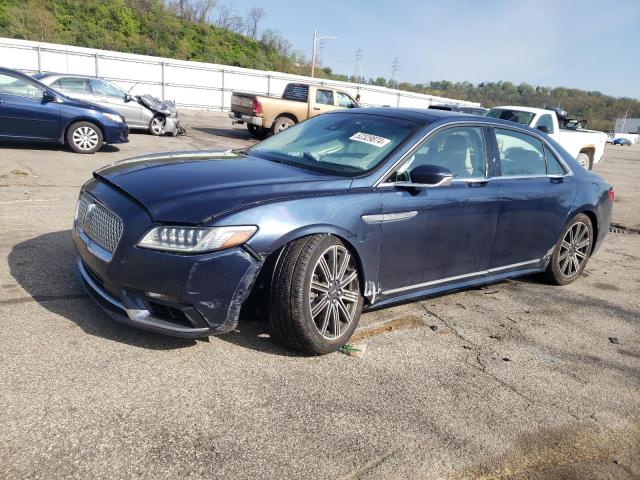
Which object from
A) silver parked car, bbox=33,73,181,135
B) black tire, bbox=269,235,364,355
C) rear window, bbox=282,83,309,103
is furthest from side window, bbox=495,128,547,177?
rear window, bbox=282,83,309,103

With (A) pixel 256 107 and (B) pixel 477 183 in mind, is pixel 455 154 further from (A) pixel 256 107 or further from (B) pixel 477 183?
(A) pixel 256 107

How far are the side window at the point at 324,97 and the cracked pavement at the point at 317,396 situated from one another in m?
14.0

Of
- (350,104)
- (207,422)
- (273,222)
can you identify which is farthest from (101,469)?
(350,104)

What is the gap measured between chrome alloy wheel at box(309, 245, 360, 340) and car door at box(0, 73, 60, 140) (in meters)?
8.86

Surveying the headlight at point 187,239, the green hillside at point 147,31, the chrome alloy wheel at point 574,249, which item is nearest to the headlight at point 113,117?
the headlight at point 187,239

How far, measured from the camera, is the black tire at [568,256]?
5.17 metres

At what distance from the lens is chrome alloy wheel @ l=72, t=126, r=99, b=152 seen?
34.9 ft

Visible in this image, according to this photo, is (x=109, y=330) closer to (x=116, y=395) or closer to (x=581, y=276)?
(x=116, y=395)

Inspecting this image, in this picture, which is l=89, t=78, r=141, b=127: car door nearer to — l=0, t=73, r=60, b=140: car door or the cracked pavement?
l=0, t=73, r=60, b=140: car door

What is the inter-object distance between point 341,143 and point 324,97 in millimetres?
14172

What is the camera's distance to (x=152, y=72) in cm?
2825

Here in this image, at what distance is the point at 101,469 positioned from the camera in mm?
2193

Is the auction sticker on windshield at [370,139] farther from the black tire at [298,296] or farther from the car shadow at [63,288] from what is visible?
the car shadow at [63,288]

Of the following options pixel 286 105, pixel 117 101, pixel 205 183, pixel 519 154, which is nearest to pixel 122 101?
pixel 117 101
